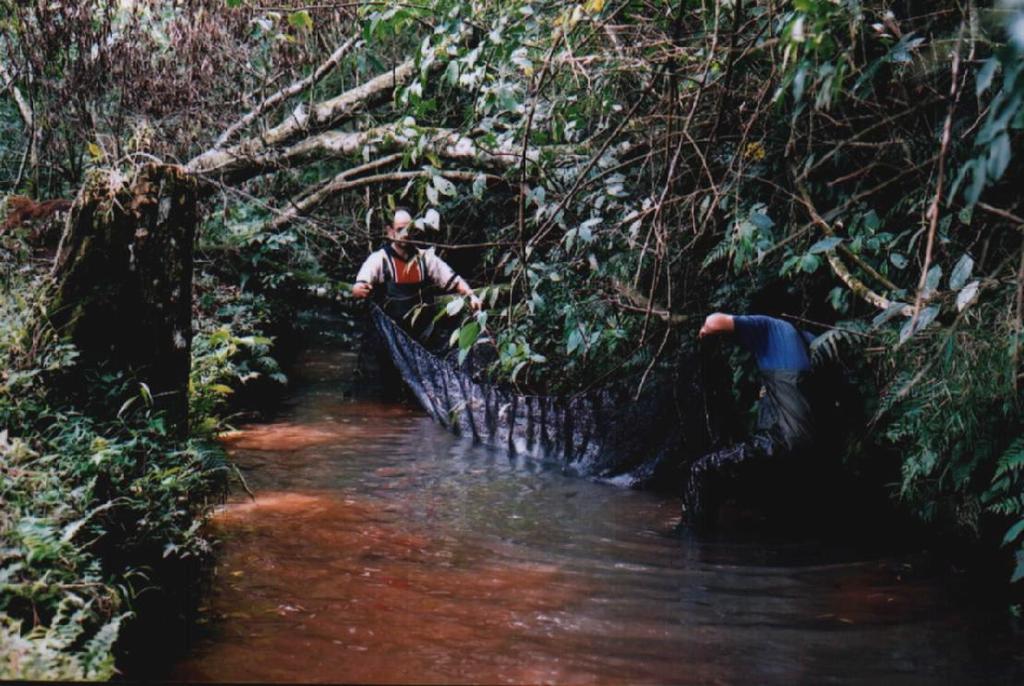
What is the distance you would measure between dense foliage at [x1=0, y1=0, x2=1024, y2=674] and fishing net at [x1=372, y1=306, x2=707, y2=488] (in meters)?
0.28

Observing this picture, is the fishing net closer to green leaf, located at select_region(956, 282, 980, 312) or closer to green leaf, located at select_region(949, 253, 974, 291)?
green leaf, located at select_region(949, 253, 974, 291)

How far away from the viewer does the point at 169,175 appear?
490 centimetres

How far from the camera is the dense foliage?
3.99 m

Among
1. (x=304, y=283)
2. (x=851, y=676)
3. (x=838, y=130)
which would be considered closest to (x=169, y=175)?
(x=838, y=130)

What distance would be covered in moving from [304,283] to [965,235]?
6587 millimetres

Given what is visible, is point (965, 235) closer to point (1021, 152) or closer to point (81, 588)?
point (1021, 152)

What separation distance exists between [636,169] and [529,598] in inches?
117

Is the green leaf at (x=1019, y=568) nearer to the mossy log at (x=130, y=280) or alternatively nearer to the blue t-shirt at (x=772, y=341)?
the blue t-shirt at (x=772, y=341)

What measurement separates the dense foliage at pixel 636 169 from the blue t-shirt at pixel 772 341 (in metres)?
0.23

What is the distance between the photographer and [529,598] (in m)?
4.21

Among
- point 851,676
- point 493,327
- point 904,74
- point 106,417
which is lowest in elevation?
point 851,676

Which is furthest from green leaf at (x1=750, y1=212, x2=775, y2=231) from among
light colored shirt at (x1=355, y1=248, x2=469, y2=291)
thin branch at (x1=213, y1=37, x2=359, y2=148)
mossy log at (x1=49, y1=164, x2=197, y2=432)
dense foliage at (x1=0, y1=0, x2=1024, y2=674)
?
thin branch at (x1=213, y1=37, x2=359, y2=148)

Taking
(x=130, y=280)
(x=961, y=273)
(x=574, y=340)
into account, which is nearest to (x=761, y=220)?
(x=961, y=273)

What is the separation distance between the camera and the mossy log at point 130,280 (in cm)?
468
